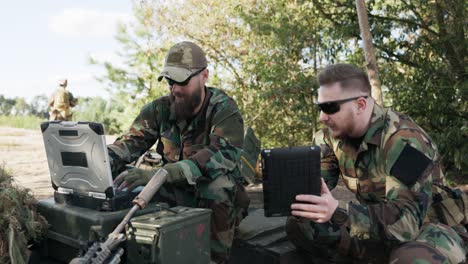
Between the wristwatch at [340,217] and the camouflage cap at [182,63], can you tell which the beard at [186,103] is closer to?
the camouflage cap at [182,63]

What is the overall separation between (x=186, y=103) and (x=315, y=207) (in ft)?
4.47

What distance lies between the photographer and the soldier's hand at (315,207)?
229 centimetres

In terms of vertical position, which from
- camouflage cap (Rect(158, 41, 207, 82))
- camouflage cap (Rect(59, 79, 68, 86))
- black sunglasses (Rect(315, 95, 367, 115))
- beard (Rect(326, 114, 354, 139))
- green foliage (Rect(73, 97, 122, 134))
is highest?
camouflage cap (Rect(59, 79, 68, 86))

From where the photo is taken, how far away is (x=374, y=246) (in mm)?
2762

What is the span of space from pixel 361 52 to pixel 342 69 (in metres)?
5.23

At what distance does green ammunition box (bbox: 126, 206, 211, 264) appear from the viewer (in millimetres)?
2100

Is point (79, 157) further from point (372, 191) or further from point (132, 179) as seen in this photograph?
point (372, 191)

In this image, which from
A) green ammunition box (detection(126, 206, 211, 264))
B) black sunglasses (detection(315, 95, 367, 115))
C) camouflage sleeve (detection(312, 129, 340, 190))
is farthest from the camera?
camouflage sleeve (detection(312, 129, 340, 190))

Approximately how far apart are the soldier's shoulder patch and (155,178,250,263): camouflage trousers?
1052mm

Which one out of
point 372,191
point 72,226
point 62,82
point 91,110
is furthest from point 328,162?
point 91,110

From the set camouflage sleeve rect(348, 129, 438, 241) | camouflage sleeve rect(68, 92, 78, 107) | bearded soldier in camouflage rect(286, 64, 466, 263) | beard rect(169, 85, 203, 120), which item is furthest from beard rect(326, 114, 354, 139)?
camouflage sleeve rect(68, 92, 78, 107)

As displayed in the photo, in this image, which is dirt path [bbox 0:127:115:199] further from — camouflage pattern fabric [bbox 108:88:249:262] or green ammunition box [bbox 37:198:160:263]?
green ammunition box [bbox 37:198:160:263]

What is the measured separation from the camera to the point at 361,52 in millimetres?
7547

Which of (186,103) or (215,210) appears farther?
(186,103)
